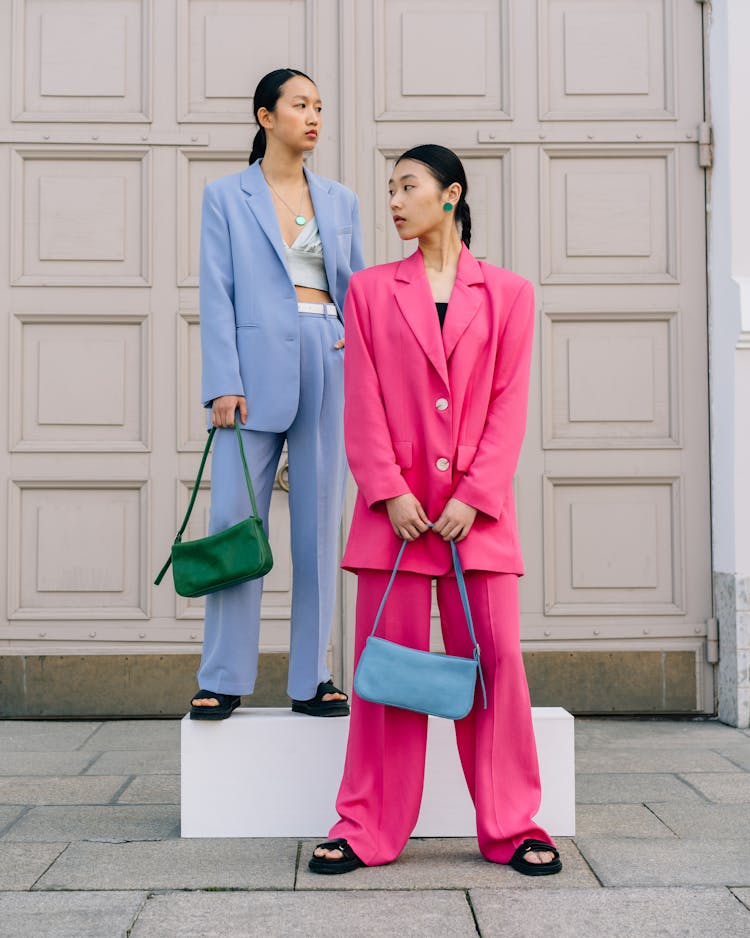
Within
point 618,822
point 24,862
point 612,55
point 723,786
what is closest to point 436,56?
point 612,55

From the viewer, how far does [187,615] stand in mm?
5203

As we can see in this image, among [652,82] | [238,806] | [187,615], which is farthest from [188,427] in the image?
[652,82]

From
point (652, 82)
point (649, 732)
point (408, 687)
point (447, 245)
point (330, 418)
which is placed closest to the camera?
point (408, 687)

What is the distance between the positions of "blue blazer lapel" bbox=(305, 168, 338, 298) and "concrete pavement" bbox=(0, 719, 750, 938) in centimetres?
162

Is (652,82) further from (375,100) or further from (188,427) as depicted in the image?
(188,427)

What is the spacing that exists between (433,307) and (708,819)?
1.67 meters

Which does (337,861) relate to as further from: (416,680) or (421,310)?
(421,310)

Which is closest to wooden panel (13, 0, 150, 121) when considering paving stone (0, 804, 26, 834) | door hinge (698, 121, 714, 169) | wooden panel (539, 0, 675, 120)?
wooden panel (539, 0, 675, 120)

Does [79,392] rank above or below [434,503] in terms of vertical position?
above

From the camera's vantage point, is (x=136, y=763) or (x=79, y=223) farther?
(x=79, y=223)

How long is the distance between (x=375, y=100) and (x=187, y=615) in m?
2.29

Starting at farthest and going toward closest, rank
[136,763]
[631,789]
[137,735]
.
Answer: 1. [137,735]
2. [136,763]
3. [631,789]

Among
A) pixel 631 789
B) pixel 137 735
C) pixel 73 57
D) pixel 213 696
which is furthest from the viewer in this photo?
pixel 73 57

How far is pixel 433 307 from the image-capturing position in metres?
3.23
